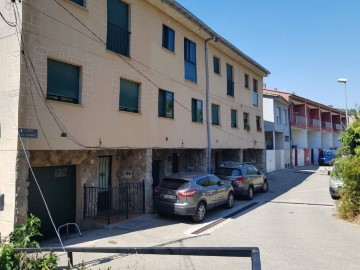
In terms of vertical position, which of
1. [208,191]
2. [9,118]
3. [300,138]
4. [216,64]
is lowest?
[208,191]

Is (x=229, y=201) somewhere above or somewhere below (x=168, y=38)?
below

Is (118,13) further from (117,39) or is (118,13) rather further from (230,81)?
(230,81)

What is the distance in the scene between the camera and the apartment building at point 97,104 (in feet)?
26.2

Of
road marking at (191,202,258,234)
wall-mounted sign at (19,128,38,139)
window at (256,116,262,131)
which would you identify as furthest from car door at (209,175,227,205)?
window at (256,116,262,131)

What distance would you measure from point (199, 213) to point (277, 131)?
23.8m

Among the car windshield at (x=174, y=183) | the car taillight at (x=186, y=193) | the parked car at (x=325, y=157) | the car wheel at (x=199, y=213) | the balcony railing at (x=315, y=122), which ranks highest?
the balcony railing at (x=315, y=122)

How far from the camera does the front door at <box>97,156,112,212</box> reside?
1162cm

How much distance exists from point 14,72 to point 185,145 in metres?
8.68

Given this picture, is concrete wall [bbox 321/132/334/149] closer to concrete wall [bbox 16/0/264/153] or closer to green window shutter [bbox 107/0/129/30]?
concrete wall [bbox 16/0/264/153]

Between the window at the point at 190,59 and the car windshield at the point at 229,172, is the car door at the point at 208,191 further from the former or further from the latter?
the window at the point at 190,59

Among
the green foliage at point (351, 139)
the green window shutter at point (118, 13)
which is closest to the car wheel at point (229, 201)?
the green foliage at point (351, 139)

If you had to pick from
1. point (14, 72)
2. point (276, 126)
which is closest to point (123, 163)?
point (14, 72)

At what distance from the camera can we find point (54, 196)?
31.7 ft

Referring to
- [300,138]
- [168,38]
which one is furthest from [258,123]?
[300,138]
